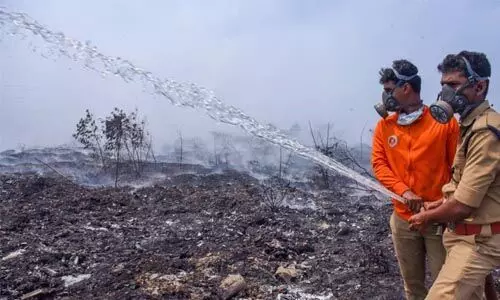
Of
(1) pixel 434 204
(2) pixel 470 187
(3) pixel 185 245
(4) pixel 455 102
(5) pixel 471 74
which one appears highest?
(5) pixel 471 74

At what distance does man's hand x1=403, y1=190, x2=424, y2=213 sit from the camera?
3355 millimetres

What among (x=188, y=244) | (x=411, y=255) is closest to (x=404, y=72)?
(x=411, y=255)

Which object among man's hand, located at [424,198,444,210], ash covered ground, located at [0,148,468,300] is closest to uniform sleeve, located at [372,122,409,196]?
man's hand, located at [424,198,444,210]

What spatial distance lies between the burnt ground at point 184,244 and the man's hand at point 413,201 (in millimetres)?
1404

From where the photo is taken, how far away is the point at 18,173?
30.8 ft

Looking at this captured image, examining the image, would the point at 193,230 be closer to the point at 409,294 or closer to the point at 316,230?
the point at 316,230

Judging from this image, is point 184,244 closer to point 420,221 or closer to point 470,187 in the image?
point 420,221

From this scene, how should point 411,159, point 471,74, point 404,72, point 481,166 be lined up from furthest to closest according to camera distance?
point 404,72, point 411,159, point 471,74, point 481,166

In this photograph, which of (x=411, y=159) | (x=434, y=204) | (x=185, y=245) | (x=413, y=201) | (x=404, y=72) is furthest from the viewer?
(x=185, y=245)

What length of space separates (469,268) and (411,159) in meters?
0.93

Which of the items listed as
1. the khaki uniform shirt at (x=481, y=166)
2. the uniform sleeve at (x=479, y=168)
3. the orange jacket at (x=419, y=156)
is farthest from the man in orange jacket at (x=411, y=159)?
the uniform sleeve at (x=479, y=168)

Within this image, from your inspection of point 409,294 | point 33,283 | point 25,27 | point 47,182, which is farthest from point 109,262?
point 25,27

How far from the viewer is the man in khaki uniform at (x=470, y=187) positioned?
8.84ft

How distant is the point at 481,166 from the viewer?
8.80ft
